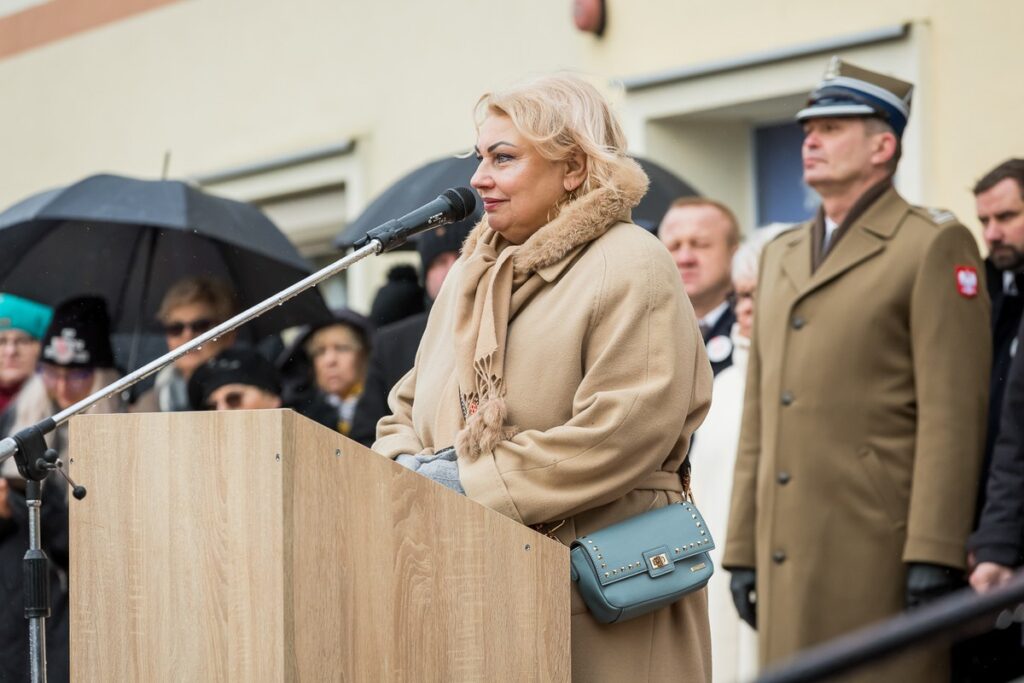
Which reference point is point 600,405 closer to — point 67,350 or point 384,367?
point 384,367

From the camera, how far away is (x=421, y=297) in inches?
297

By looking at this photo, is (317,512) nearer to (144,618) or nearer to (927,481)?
(144,618)

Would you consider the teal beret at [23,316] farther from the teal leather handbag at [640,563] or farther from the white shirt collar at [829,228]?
the teal leather handbag at [640,563]

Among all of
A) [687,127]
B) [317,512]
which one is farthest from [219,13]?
[317,512]

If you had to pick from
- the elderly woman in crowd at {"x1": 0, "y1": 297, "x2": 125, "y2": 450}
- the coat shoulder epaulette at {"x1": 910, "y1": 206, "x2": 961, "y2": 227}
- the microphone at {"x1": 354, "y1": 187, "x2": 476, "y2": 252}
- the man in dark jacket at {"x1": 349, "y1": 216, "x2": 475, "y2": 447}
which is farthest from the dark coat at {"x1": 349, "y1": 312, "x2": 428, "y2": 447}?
the microphone at {"x1": 354, "y1": 187, "x2": 476, "y2": 252}

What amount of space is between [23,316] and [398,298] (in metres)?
1.53

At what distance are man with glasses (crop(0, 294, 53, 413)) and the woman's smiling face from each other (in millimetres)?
4057

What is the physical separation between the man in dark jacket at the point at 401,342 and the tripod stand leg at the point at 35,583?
9.01 feet

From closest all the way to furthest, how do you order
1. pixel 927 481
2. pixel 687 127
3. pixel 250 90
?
pixel 927 481, pixel 687 127, pixel 250 90

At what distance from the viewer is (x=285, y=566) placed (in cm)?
321

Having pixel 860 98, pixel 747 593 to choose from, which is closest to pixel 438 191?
pixel 860 98

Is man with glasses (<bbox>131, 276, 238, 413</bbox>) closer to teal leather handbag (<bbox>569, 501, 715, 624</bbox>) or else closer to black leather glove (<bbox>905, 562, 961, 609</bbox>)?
black leather glove (<bbox>905, 562, 961, 609</bbox>)

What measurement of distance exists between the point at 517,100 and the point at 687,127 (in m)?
4.94

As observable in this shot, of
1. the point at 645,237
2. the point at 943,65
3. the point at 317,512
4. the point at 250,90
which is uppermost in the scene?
the point at 250,90
